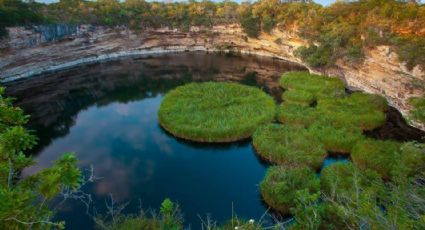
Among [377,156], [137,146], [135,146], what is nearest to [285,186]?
[377,156]

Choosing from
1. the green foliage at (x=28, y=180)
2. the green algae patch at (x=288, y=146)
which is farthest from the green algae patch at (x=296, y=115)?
the green foliage at (x=28, y=180)

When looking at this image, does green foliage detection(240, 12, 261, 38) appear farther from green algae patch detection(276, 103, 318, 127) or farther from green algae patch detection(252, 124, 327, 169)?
green algae patch detection(252, 124, 327, 169)

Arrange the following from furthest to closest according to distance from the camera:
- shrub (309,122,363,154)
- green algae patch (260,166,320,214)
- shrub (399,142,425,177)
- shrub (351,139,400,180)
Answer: shrub (309,122,363,154) → shrub (351,139,400,180) → green algae patch (260,166,320,214) → shrub (399,142,425,177)

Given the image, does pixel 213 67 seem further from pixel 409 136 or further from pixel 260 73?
pixel 409 136

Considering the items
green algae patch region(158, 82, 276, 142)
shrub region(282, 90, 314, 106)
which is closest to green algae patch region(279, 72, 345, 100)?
shrub region(282, 90, 314, 106)

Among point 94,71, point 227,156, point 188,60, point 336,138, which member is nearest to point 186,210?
point 227,156

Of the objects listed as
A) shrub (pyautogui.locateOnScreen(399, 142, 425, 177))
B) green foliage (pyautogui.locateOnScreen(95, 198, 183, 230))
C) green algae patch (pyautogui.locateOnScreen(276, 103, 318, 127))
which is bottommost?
green foliage (pyautogui.locateOnScreen(95, 198, 183, 230))
